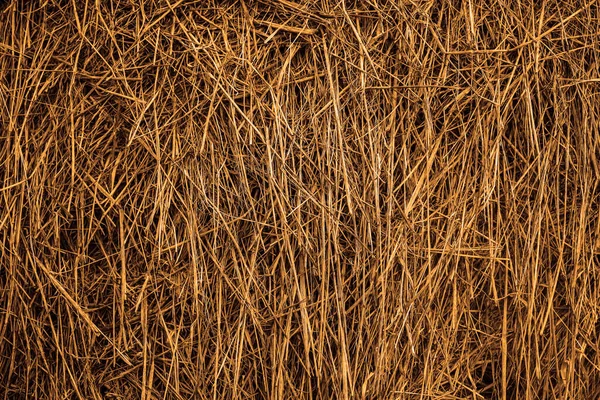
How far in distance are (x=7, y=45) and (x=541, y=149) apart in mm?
735

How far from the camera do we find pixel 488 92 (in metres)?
0.93

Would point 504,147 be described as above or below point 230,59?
below

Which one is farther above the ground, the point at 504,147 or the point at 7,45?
the point at 7,45

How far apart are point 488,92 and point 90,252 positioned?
1.85 feet

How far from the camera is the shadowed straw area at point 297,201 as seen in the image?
0.89 meters

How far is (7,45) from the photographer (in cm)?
96

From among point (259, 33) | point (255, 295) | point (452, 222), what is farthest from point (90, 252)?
point (452, 222)

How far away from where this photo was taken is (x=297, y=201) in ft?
2.92

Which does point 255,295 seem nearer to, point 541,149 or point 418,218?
point 418,218

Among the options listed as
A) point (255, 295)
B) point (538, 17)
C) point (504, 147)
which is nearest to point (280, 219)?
point (255, 295)

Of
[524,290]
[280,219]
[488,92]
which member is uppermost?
[488,92]

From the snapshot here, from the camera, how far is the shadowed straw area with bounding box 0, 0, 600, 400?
2.93 ft

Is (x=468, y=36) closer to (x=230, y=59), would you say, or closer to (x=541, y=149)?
(x=541, y=149)

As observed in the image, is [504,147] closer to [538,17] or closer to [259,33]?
[538,17]
